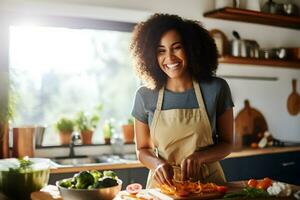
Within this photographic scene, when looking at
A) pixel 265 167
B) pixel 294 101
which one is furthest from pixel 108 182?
pixel 294 101

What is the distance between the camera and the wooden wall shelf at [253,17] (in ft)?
12.0

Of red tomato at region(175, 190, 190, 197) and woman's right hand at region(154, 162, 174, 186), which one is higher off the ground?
woman's right hand at region(154, 162, 174, 186)

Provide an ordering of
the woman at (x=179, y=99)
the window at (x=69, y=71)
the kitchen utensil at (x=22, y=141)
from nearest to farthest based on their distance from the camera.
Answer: the woman at (x=179, y=99)
the kitchen utensil at (x=22, y=141)
the window at (x=69, y=71)

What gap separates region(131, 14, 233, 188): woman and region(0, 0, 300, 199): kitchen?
96 cm

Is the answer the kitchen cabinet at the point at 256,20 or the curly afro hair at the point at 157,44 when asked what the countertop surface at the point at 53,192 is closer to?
the curly afro hair at the point at 157,44

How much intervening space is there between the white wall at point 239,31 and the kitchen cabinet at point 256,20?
0.07 metres

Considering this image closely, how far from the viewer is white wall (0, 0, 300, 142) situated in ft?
10.4

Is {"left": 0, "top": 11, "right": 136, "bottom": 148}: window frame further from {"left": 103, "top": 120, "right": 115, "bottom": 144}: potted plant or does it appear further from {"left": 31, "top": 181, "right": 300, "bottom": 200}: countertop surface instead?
{"left": 31, "top": 181, "right": 300, "bottom": 200}: countertop surface

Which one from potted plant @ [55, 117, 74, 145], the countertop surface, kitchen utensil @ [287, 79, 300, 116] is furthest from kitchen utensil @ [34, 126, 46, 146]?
kitchen utensil @ [287, 79, 300, 116]

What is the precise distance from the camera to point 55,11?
3.12m

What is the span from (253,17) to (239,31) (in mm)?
190

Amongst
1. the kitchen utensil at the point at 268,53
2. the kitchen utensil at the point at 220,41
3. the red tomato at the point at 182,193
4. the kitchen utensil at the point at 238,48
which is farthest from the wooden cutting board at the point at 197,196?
the kitchen utensil at the point at 268,53

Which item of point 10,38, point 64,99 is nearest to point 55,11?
point 10,38

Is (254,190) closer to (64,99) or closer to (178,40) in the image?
(178,40)
